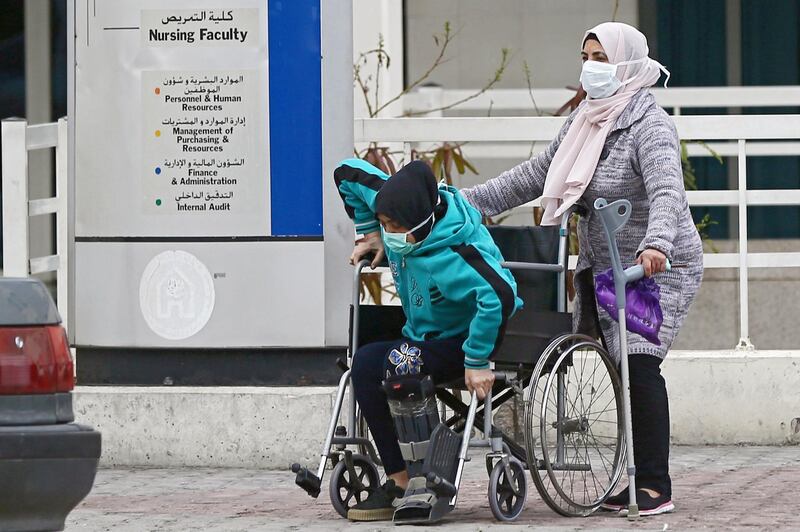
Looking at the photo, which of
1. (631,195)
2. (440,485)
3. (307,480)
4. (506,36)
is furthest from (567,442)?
(506,36)

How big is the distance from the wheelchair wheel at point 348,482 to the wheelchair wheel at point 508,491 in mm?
502

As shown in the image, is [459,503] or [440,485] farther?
[459,503]

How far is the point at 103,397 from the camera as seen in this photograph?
8.02 m

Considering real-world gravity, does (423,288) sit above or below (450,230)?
below

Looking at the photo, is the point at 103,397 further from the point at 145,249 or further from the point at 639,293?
the point at 639,293

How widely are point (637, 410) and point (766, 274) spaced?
5.64m

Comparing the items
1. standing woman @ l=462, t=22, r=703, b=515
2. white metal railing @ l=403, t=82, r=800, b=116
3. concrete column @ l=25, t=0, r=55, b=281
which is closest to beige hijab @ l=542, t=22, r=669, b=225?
standing woman @ l=462, t=22, r=703, b=515

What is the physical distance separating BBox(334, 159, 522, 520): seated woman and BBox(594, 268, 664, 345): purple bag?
1.32ft

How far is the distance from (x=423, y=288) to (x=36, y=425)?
1.81 meters

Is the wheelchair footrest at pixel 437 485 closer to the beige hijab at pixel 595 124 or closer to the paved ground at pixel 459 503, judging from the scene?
the paved ground at pixel 459 503

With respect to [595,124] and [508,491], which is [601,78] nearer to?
[595,124]

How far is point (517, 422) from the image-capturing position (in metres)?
A: 6.60

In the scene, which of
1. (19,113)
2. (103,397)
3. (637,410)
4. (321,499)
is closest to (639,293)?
(637,410)

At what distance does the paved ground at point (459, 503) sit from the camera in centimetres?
627
